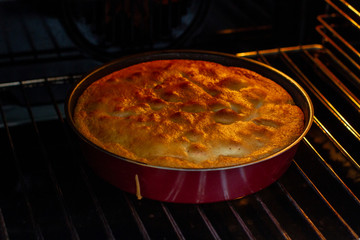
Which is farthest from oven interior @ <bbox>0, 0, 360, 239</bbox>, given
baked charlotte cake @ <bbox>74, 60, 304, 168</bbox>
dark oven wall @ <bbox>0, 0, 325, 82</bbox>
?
baked charlotte cake @ <bbox>74, 60, 304, 168</bbox>

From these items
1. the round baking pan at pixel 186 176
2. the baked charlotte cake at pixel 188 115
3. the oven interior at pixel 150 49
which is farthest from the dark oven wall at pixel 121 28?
the round baking pan at pixel 186 176

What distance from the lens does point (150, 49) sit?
6.13ft

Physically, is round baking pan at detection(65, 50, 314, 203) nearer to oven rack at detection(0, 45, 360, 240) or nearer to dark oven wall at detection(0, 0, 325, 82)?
oven rack at detection(0, 45, 360, 240)

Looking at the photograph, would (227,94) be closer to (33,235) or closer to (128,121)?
(128,121)

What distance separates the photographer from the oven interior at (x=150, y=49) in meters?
1.41

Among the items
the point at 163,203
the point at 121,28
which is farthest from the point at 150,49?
the point at 163,203

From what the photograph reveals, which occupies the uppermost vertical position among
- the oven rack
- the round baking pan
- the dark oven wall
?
the dark oven wall

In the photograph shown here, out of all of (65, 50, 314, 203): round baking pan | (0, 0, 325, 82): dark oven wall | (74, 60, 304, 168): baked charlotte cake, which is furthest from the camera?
(0, 0, 325, 82): dark oven wall

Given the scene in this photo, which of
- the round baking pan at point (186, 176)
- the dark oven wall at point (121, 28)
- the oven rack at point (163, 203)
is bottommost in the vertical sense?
the oven rack at point (163, 203)

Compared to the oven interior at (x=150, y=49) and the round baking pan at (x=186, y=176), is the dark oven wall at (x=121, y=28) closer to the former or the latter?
the oven interior at (x=150, y=49)

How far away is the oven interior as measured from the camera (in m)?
1.41

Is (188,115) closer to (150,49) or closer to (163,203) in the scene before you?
(163,203)

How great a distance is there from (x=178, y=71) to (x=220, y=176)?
1.75 feet

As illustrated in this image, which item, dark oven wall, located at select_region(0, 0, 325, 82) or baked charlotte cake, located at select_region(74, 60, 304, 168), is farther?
dark oven wall, located at select_region(0, 0, 325, 82)
